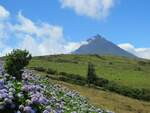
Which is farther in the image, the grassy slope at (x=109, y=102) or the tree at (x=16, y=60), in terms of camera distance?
the grassy slope at (x=109, y=102)

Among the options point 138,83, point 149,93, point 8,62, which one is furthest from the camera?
point 138,83

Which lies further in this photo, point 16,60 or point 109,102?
point 109,102

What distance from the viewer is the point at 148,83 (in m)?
157

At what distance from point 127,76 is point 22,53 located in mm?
141164

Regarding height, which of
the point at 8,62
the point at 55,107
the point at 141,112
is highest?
the point at 8,62

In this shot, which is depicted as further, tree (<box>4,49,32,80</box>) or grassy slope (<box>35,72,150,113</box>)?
grassy slope (<box>35,72,150,113</box>)

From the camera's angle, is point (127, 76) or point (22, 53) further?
point (127, 76)

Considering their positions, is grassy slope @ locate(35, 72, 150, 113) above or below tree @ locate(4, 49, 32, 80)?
below

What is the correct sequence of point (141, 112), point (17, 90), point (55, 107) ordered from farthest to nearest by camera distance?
point (141, 112) < point (55, 107) < point (17, 90)

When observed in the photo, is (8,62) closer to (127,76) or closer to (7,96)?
(7,96)

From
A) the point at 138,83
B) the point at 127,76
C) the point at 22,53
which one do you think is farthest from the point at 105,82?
the point at 22,53

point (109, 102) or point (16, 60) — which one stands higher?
point (16, 60)

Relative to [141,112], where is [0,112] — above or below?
above

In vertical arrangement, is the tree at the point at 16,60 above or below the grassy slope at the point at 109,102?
above
